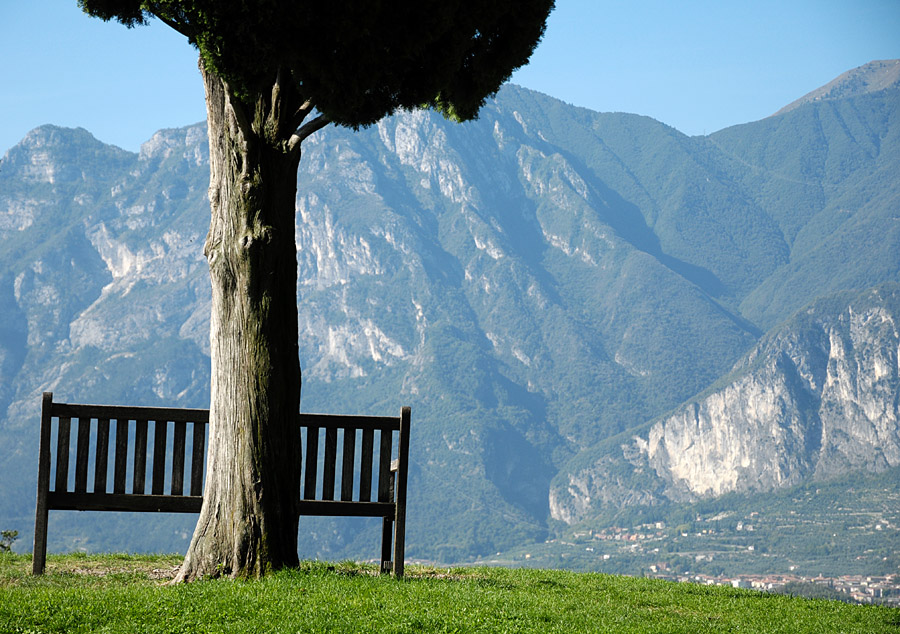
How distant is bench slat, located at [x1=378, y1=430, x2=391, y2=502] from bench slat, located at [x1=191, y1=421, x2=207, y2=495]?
1.68 metres

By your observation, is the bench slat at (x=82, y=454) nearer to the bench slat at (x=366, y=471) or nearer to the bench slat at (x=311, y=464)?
the bench slat at (x=311, y=464)

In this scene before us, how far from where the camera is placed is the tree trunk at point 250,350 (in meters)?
8.18

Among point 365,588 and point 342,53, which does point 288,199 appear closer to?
point 342,53

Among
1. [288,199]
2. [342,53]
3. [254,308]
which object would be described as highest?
[342,53]

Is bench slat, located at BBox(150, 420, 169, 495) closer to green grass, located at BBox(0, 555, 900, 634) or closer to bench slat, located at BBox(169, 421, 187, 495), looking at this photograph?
bench slat, located at BBox(169, 421, 187, 495)

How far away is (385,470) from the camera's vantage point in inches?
367

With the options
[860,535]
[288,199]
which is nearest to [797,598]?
[288,199]

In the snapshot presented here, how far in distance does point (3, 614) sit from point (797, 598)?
299 inches

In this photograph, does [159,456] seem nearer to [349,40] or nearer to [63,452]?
[63,452]

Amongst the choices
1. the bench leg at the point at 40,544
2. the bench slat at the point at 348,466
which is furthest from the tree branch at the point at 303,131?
the bench leg at the point at 40,544

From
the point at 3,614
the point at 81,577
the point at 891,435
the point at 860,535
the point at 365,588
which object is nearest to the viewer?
the point at 3,614

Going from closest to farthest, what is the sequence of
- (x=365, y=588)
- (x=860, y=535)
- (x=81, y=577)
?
1. (x=365, y=588)
2. (x=81, y=577)
3. (x=860, y=535)

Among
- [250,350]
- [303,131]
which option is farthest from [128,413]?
[303,131]

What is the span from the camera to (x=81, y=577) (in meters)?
8.64
